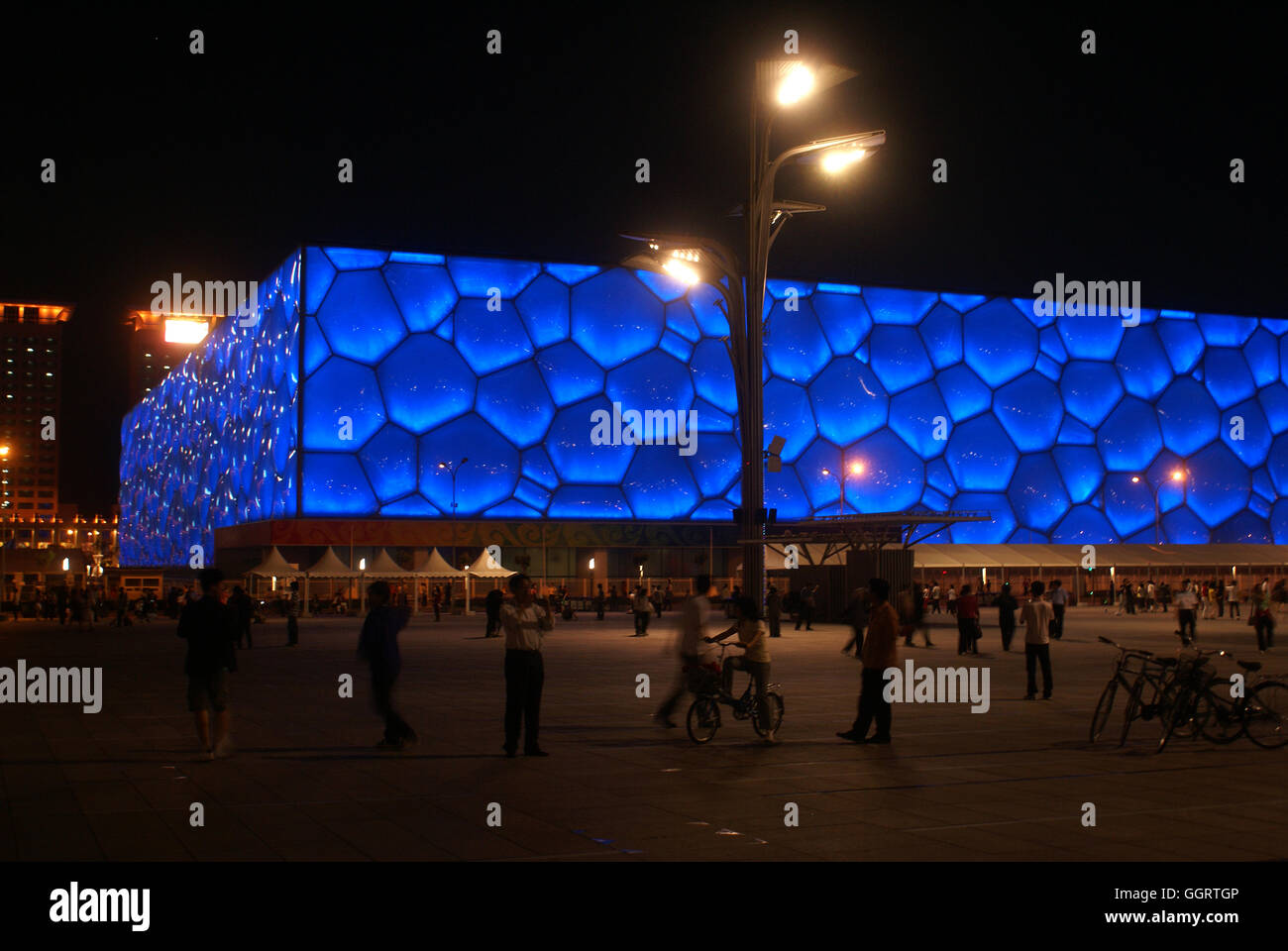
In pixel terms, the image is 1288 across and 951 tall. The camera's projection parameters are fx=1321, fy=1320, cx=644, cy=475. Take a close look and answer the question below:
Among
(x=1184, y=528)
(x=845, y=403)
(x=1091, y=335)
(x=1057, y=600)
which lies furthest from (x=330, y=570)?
(x=1184, y=528)

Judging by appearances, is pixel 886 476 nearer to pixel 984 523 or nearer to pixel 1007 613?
pixel 984 523

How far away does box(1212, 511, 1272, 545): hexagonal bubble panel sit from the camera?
70.9 metres

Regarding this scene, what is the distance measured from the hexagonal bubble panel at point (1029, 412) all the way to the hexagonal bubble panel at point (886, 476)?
5793 millimetres

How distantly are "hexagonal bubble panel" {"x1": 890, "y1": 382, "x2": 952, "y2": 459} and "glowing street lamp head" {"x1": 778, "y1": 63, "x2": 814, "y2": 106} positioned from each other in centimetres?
4569

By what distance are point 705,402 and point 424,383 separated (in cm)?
1365

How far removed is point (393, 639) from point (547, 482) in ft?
160

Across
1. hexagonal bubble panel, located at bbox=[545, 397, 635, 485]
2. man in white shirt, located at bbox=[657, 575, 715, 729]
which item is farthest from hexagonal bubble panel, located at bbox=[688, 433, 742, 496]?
man in white shirt, located at bbox=[657, 575, 715, 729]

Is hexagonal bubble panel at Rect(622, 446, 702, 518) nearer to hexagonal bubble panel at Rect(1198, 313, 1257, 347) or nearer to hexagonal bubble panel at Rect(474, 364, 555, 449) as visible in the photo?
hexagonal bubble panel at Rect(474, 364, 555, 449)

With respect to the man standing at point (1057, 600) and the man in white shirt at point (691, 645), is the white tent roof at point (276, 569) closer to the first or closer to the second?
the man standing at point (1057, 600)

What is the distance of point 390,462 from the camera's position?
56.6 m

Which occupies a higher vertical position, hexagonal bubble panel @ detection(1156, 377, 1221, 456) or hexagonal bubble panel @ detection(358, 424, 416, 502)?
hexagonal bubble panel @ detection(1156, 377, 1221, 456)
